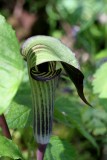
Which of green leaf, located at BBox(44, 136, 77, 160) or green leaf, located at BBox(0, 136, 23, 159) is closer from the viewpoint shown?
green leaf, located at BBox(0, 136, 23, 159)

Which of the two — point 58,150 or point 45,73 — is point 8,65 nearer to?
point 45,73

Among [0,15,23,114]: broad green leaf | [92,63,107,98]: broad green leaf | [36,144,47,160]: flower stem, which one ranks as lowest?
[36,144,47,160]: flower stem

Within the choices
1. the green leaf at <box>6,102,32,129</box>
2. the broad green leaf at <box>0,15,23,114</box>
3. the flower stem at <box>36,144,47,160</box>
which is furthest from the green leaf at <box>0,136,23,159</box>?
the broad green leaf at <box>0,15,23,114</box>

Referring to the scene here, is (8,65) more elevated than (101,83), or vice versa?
(101,83)

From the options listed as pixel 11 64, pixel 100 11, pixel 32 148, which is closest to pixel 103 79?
pixel 32 148

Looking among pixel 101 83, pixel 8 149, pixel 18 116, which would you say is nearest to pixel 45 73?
pixel 8 149

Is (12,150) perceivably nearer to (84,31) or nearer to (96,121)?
(96,121)

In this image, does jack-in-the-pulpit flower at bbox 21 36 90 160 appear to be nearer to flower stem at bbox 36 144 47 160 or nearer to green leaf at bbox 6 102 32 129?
flower stem at bbox 36 144 47 160

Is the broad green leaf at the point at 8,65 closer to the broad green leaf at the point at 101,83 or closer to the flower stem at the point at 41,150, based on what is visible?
the flower stem at the point at 41,150
